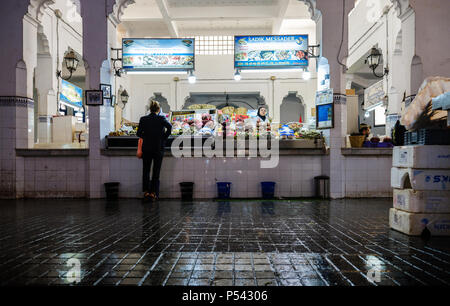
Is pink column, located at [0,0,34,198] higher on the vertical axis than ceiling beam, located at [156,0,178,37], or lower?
lower

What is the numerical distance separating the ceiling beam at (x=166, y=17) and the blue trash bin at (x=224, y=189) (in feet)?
31.1

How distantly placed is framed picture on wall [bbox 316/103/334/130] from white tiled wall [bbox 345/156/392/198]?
1.12 meters

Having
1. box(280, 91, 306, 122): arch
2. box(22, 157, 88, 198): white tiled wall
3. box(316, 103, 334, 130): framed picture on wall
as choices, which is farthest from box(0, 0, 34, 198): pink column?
box(280, 91, 306, 122): arch

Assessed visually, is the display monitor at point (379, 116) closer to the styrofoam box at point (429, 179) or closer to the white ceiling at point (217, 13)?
the white ceiling at point (217, 13)

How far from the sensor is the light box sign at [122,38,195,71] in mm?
8852

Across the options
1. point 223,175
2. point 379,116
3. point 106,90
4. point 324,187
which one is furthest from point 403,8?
point 379,116

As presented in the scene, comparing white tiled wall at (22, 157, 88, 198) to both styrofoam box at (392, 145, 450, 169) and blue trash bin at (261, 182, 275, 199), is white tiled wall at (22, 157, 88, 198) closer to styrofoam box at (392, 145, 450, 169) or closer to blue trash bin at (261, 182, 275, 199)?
blue trash bin at (261, 182, 275, 199)

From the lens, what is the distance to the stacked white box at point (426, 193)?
13.0 ft

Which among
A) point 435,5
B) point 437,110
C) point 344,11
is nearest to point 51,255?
point 437,110

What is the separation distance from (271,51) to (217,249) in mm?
7076

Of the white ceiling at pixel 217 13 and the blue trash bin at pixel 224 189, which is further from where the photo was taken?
the white ceiling at pixel 217 13

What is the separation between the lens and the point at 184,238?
3.85 m

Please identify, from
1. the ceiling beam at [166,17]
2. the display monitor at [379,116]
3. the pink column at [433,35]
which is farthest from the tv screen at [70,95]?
the display monitor at [379,116]
